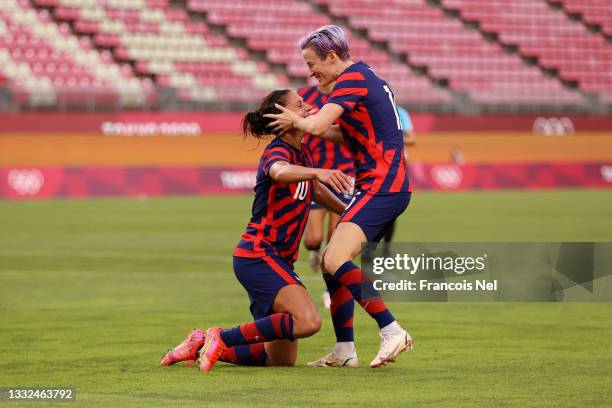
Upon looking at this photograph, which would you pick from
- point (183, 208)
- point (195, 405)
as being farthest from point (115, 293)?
point (183, 208)

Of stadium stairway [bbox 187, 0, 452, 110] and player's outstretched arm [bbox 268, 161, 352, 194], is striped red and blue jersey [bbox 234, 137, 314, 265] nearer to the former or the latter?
player's outstretched arm [bbox 268, 161, 352, 194]

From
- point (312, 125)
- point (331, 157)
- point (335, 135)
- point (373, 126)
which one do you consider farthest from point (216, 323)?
point (312, 125)

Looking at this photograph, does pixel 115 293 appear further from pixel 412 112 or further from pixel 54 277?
pixel 412 112

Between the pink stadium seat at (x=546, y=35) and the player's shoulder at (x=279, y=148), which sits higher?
the player's shoulder at (x=279, y=148)

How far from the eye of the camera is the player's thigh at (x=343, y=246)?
7215mm

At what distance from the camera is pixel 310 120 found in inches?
284

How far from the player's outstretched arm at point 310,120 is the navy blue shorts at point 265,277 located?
2.64ft

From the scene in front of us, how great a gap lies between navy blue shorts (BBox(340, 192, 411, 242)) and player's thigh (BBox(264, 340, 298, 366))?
32.9 inches

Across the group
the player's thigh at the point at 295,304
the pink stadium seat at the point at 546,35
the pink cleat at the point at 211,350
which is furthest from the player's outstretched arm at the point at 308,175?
the pink stadium seat at the point at 546,35

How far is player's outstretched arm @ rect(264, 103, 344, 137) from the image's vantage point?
23.5ft

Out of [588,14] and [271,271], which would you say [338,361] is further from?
[588,14]

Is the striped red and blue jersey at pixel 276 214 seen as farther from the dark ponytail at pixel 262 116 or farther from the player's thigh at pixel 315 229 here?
the player's thigh at pixel 315 229

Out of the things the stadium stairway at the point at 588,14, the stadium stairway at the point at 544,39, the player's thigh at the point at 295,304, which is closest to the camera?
the player's thigh at the point at 295,304

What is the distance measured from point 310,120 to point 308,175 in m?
0.35
